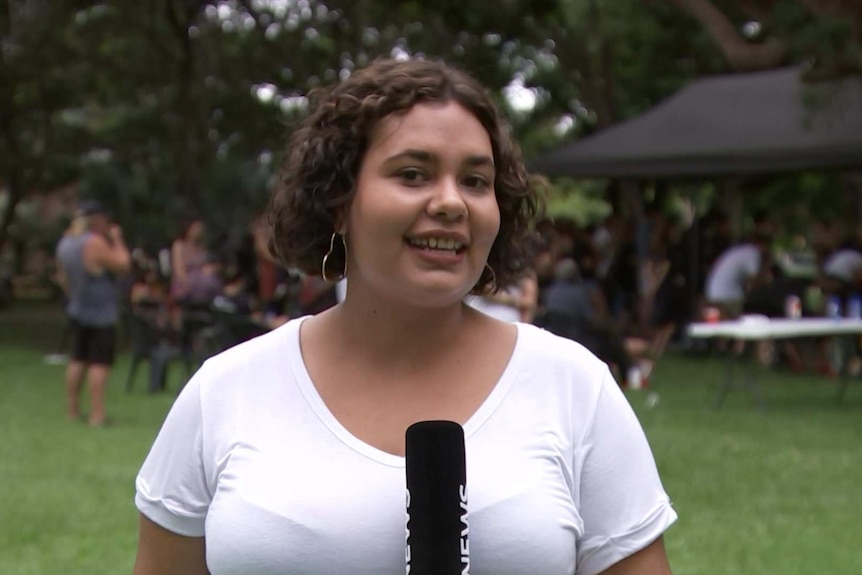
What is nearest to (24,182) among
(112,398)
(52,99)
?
(52,99)

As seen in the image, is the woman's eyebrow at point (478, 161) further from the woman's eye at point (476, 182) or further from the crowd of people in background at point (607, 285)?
the crowd of people in background at point (607, 285)

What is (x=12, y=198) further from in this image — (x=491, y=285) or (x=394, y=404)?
(x=394, y=404)

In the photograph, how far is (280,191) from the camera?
2586 mm

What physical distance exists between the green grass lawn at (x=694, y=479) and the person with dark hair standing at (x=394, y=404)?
5.19 metres

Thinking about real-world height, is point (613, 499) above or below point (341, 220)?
below

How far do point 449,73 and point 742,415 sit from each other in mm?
12030

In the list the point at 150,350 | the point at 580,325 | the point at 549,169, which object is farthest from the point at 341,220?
the point at 549,169

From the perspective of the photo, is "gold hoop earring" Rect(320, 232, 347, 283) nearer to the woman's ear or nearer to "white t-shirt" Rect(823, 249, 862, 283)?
the woman's ear

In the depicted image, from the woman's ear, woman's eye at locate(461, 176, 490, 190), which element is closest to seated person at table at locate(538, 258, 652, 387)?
the woman's ear

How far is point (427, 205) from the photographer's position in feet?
7.45

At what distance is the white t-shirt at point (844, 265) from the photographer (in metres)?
18.9

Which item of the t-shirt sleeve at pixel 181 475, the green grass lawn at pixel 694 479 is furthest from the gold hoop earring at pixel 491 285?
the green grass lawn at pixel 694 479

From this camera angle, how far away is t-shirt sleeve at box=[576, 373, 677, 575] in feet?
7.64

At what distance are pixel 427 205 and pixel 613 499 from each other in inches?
20.3
